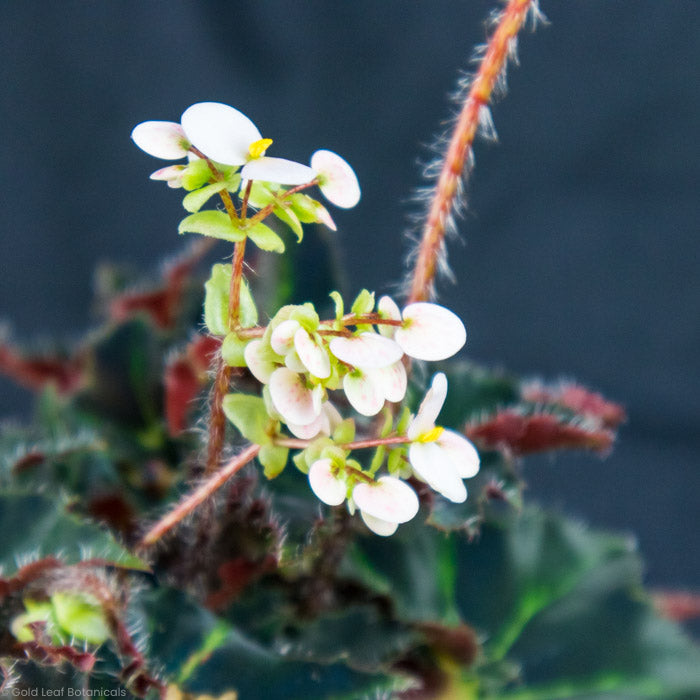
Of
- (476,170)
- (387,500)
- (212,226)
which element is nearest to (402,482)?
A: (387,500)

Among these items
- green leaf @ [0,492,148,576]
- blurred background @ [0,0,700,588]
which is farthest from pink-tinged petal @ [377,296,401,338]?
blurred background @ [0,0,700,588]

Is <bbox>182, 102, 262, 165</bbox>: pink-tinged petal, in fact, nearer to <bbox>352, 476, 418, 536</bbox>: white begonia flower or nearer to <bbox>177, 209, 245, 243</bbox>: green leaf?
<bbox>177, 209, 245, 243</bbox>: green leaf

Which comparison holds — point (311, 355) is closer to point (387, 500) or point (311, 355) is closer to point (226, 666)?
point (387, 500)

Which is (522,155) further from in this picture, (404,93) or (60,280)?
(60,280)

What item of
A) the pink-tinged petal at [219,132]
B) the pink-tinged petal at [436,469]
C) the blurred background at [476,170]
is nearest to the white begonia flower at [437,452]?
the pink-tinged petal at [436,469]

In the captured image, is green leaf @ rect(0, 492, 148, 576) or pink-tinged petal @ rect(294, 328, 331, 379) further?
green leaf @ rect(0, 492, 148, 576)

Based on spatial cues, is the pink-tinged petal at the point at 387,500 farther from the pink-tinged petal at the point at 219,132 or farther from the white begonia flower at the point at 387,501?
the pink-tinged petal at the point at 219,132
